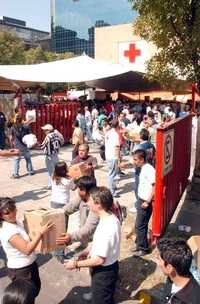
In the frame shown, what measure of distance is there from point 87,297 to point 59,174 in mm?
1768

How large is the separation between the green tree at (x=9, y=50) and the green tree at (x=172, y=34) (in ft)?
134

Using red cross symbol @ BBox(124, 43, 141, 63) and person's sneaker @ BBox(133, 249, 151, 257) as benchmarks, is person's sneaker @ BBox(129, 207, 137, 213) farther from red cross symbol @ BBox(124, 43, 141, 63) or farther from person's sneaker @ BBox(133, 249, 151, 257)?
red cross symbol @ BBox(124, 43, 141, 63)

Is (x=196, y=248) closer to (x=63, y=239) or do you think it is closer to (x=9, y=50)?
(x=63, y=239)

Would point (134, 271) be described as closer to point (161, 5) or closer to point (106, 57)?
point (161, 5)

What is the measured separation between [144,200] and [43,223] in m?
2.16

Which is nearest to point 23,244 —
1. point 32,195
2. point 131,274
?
point 131,274

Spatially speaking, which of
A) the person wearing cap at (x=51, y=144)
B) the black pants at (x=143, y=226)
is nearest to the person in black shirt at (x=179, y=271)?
the black pants at (x=143, y=226)

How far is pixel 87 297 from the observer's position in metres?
4.58

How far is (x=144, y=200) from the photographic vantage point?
17.9 ft

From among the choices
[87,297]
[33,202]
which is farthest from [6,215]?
[33,202]

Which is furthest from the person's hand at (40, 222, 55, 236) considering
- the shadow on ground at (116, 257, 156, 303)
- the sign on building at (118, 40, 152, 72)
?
the sign on building at (118, 40, 152, 72)

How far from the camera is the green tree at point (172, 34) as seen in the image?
727 centimetres

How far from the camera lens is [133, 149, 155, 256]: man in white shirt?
5441 millimetres

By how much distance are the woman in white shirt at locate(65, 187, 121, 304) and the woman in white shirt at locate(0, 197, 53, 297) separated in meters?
0.40
